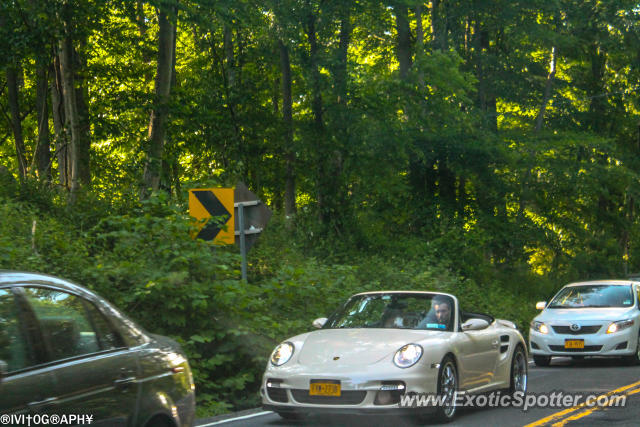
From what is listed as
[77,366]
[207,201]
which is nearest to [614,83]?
[207,201]

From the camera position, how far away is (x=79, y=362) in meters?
5.13

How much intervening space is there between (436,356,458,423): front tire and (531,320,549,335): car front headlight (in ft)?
25.1

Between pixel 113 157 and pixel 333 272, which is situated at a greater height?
pixel 113 157

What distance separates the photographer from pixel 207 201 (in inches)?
516

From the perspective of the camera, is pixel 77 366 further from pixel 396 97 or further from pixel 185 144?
pixel 185 144

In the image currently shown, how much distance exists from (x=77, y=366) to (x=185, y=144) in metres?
25.6

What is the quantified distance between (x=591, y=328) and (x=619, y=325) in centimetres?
51

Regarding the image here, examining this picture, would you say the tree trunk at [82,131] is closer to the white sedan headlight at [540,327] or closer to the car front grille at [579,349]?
the white sedan headlight at [540,327]

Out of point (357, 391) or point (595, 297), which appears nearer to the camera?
point (357, 391)

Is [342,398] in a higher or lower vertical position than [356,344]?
lower

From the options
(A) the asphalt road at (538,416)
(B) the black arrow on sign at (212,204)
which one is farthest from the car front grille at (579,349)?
(B) the black arrow on sign at (212,204)

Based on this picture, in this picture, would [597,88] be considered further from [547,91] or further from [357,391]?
[357,391]

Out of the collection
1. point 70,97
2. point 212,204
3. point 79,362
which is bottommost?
point 79,362

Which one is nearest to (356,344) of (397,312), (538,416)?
(397,312)
